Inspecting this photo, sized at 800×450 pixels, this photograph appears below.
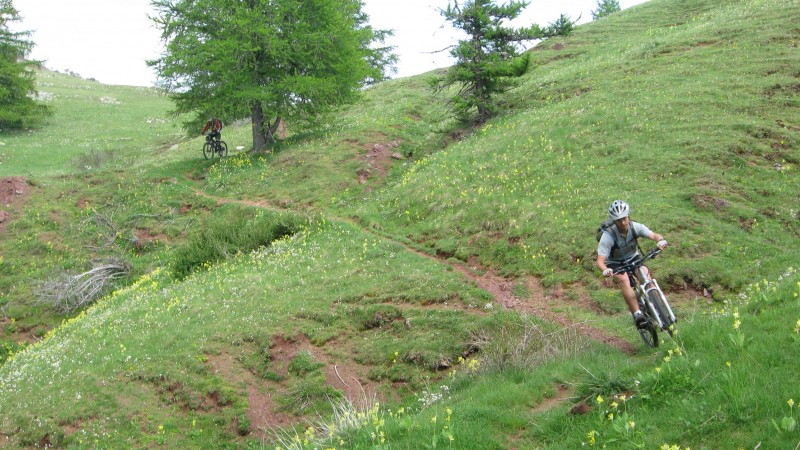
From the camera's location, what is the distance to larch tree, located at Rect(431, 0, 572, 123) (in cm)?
2636

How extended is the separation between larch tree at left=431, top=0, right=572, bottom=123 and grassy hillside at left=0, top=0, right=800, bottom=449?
2038mm

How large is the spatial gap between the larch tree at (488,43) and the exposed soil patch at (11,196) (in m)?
20.0

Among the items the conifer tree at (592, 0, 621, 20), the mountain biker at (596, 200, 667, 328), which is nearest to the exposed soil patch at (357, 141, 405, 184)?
the mountain biker at (596, 200, 667, 328)

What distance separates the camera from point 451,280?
51.0 ft

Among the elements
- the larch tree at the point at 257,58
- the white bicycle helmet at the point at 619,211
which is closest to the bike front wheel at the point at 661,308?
the white bicycle helmet at the point at 619,211

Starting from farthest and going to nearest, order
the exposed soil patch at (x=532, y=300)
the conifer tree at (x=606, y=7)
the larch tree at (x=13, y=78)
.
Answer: the conifer tree at (x=606, y=7) < the larch tree at (x=13, y=78) < the exposed soil patch at (x=532, y=300)

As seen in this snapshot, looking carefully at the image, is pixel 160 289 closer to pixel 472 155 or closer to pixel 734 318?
pixel 472 155

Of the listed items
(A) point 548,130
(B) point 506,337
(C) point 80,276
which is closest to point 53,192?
(C) point 80,276

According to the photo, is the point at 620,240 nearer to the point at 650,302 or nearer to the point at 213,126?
the point at 650,302

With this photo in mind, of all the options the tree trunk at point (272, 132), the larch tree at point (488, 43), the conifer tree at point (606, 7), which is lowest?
the tree trunk at point (272, 132)

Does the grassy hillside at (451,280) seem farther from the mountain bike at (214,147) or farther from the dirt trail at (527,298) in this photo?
the mountain bike at (214,147)

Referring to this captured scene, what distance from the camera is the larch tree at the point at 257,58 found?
93.9ft

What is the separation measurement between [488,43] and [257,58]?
1225 centimetres

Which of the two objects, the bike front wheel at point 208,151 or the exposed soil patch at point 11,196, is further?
the bike front wheel at point 208,151
